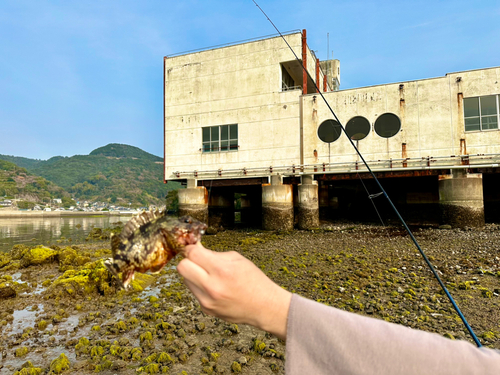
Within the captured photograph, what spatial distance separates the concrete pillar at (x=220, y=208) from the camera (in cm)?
2542

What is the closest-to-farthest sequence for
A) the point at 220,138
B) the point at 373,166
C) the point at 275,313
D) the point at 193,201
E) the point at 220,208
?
the point at 275,313, the point at 373,166, the point at 193,201, the point at 220,138, the point at 220,208

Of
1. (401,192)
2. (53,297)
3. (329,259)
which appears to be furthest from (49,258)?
(401,192)

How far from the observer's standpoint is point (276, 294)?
1.21 metres

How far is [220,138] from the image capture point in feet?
75.6

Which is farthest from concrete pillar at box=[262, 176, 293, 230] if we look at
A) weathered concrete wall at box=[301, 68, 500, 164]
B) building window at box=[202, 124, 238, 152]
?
building window at box=[202, 124, 238, 152]

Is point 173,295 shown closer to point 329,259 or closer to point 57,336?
point 57,336

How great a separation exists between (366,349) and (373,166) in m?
19.6

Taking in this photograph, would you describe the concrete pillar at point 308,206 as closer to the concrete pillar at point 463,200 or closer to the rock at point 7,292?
the concrete pillar at point 463,200

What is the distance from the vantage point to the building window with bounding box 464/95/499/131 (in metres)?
17.6

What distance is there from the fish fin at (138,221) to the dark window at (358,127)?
18.9m

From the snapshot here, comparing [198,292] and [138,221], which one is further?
[138,221]

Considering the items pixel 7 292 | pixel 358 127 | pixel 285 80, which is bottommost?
pixel 7 292

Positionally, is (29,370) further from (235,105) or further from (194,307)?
(235,105)

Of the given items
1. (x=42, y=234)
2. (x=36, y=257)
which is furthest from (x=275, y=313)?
(x=42, y=234)
